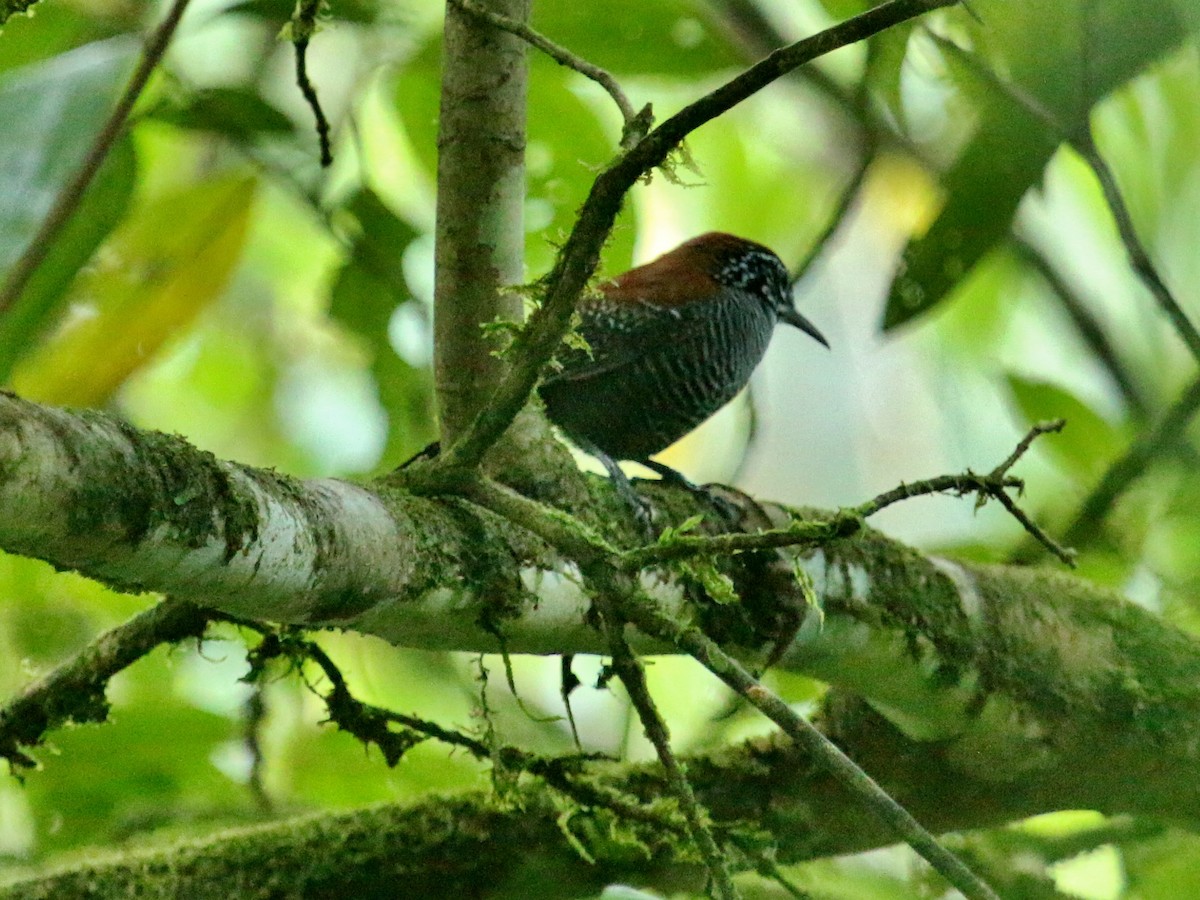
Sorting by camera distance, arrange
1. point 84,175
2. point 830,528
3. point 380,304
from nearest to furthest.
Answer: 1. point 830,528
2. point 84,175
3. point 380,304

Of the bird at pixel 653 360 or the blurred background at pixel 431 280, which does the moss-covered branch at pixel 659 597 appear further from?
the bird at pixel 653 360

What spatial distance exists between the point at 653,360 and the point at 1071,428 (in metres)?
A: 1.05

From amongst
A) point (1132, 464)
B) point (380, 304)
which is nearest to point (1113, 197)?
point (1132, 464)

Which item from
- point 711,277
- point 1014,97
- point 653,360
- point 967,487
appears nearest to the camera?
point 967,487

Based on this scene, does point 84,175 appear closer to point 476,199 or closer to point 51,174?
point 51,174

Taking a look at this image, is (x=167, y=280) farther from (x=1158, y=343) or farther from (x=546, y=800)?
(x=1158, y=343)

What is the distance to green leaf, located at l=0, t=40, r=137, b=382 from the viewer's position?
240 cm

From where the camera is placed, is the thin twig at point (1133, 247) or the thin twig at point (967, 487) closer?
the thin twig at point (967, 487)

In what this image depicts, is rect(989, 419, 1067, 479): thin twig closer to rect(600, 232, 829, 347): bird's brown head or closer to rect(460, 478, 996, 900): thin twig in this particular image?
rect(460, 478, 996, 900): thin twig

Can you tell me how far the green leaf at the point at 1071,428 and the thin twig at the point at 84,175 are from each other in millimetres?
2028

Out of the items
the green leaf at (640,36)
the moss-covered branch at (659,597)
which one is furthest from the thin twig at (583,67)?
the green leaf at (640,36)

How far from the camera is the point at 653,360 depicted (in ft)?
11.4

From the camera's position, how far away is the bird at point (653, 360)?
134 inches

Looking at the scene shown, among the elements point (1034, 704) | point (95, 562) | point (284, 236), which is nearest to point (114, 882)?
point (95, 562)
